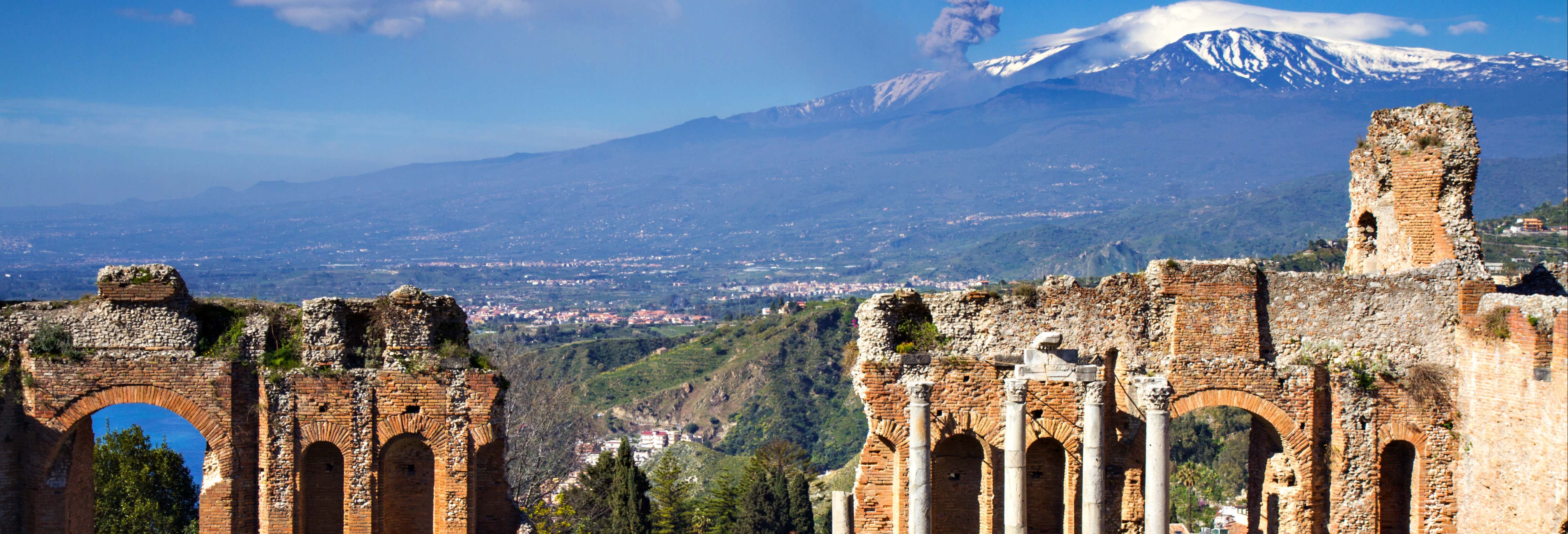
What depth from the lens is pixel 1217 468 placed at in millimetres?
46906

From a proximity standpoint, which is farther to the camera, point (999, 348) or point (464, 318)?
point (464, 318)

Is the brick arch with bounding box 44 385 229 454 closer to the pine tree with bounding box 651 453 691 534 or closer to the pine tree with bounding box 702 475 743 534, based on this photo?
the pine tree with bounding box 651 453 691 534

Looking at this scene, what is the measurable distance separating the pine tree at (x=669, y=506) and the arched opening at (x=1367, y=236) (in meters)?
19.0

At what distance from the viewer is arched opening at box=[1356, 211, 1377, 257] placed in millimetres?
19750

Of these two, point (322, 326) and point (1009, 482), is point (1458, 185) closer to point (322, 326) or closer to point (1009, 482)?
point (1009, 482)

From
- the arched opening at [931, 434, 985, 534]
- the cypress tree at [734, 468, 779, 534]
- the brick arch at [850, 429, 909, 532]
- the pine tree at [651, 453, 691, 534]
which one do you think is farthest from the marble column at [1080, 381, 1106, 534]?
the cypress tree at [734, 468, 779, 534]

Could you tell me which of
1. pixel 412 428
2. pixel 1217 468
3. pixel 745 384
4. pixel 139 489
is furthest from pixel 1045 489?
pixel 745 384

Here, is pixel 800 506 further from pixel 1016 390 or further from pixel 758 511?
pixel 1016 390

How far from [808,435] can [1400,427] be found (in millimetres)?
49576

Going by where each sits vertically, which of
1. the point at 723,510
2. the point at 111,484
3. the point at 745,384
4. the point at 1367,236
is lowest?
the point at 723,510

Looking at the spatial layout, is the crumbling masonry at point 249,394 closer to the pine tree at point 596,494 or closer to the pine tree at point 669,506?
the pine tree at point 596,494

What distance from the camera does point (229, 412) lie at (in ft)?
58.3

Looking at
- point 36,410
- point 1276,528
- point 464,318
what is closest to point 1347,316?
point 1276,528

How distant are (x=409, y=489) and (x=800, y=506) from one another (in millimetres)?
18357
